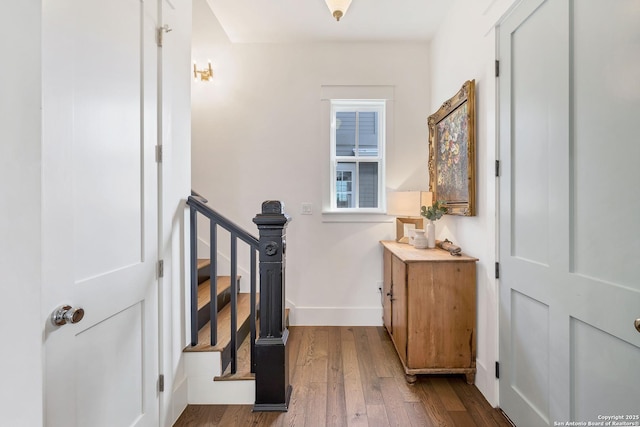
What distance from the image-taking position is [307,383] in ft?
6.63

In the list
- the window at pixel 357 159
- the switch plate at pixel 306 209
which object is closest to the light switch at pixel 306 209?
the switch plate at pixel 306 209

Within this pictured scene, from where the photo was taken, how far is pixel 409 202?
105 inches

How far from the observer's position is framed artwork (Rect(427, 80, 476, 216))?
204cm

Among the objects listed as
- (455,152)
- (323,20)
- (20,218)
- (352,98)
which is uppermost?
(323,20)

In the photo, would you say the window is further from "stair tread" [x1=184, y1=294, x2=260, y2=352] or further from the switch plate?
"stair tread" [x1=184, y1=294, x2=260, y2=352]

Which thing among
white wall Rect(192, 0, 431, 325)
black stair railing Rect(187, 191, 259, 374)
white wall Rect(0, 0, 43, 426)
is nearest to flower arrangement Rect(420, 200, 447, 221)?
white wall Rect(192, 0, 431, 325)

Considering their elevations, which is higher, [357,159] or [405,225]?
[357,159]

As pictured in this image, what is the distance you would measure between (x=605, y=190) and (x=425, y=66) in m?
2.38

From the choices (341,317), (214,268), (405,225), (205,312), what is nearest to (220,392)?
(205,312)

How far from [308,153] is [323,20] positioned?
121cm

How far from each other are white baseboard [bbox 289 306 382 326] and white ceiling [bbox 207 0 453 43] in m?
2.77

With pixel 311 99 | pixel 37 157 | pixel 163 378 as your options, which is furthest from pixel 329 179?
pixel 37 157

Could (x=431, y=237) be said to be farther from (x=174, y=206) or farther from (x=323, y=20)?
(x=323, y=20)

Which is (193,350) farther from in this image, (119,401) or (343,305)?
(343,305)
